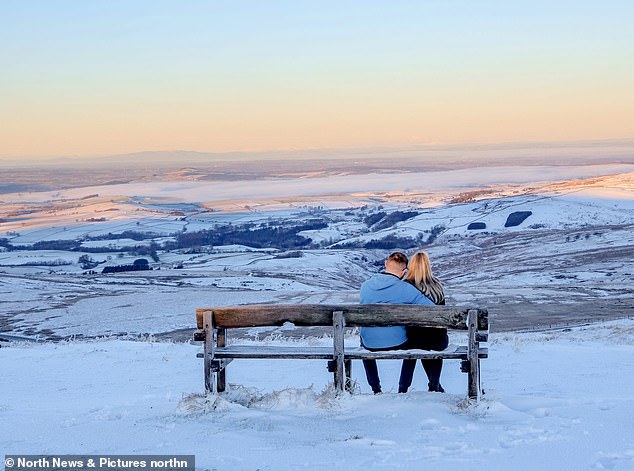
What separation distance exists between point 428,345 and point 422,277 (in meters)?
0.86

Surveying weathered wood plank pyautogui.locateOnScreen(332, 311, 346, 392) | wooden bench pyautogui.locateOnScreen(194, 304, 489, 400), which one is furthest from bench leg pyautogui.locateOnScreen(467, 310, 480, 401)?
weathered wood plank pyautogui.locateOnScreen(332, 311, 346, 392)

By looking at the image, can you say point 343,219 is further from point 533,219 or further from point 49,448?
point 49,448

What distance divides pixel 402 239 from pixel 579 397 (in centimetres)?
8768

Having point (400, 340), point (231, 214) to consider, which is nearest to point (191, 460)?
point (400, 340)

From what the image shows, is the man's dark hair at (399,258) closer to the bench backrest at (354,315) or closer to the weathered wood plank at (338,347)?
the bench backrest at (354,315)

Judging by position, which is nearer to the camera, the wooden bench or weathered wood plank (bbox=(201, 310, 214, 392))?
the wooden bench

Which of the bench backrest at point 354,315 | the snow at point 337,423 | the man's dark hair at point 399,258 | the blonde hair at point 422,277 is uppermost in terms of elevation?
→ the man's dark hair at point 399,258

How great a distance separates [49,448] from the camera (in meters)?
7.46

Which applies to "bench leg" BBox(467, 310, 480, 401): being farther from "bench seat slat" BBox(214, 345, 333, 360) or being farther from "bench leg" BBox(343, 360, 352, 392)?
"bench seat slat" BBox(214, 345, 333, 360)

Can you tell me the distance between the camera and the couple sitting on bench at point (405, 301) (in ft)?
31.6

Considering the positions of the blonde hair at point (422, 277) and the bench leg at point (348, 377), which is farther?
the blonde hair at point (422, 277)

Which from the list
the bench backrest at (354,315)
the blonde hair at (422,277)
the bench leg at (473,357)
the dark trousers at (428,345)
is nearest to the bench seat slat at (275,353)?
the bench backrest at (354,315)

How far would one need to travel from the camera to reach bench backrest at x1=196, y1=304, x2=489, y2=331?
9.08m

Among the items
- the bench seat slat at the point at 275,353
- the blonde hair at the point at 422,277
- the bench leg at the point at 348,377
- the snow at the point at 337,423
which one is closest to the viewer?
the snow at the point at 337,423
